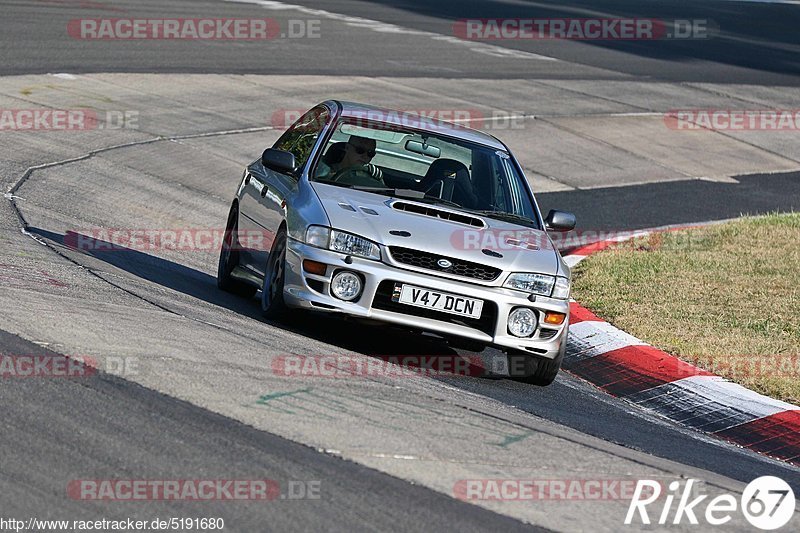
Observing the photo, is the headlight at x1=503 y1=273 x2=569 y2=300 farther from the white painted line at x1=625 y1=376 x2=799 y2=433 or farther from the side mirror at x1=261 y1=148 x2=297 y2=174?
the side mirror at x1=261 y1=148 x2=297 y2=174

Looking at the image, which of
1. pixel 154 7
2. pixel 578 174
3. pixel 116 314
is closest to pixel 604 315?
pixel 116 314

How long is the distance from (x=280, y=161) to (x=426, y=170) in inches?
43.8

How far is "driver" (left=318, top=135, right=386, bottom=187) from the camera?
9.18m

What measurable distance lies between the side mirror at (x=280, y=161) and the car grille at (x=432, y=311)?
→ 1453mm

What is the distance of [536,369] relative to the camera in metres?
8.59

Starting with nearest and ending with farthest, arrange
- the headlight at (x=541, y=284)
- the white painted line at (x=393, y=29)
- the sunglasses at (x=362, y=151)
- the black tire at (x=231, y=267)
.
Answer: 1. the headlight at (x=541, y=284)
2. the sunglasses at (x=362, y=151)
3. the black tire at (x=231, y=267)
4. the white painted line at (x=393, y=29)

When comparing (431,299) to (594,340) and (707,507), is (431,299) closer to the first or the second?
(594,340)

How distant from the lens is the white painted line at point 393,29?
27562 millimetres

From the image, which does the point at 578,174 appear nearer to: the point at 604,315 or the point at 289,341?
the point at 604,315

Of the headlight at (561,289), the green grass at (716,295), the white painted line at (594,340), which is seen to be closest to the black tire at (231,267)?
the white painted line at (594,340)

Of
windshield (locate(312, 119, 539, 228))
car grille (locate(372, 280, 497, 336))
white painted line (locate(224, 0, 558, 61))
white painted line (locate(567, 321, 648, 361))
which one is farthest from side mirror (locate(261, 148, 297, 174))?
white painted line (locate(224, 0, 558, 61))

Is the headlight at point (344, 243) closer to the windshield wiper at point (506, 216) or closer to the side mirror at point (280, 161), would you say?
the side mirror at point (280, 161)

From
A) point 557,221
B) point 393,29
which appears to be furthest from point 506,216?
point 393,29

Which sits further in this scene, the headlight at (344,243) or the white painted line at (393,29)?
the white painted line at (393,29)
